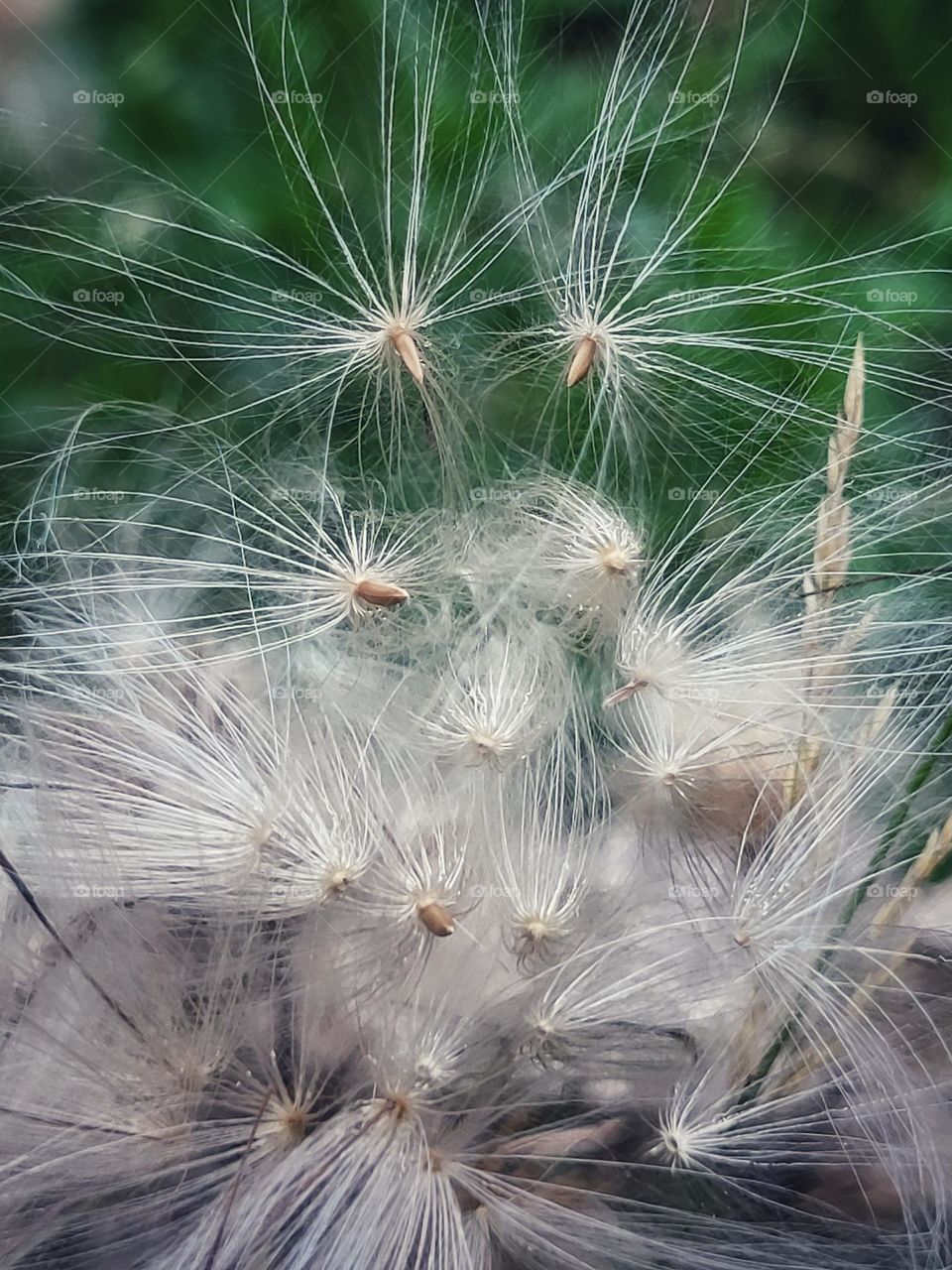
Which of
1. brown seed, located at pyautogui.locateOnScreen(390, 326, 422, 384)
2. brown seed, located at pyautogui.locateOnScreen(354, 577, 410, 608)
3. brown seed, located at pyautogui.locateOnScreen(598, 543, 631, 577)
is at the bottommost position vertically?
brown seed, located at pyautogui.locateOnScreen(354, 577, 410, 608)

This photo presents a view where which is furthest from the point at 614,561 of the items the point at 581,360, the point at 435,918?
the point at 435,918

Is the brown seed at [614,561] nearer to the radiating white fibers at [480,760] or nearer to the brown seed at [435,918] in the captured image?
the radiating white fibers at [480,760]

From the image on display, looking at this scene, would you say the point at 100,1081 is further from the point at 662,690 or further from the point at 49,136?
the point at 49,136

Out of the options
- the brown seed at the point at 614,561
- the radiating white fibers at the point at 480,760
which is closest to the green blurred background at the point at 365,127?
the radiating white fibers at the point at 480,760

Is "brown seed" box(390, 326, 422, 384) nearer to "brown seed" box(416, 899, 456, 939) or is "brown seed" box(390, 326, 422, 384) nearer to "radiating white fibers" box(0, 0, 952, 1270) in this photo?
"radiating white fibers" box(0, 0, 952, 1270)

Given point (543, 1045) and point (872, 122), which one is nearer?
point (543, 1045)

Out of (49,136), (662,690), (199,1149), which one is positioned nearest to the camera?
(199,1149)

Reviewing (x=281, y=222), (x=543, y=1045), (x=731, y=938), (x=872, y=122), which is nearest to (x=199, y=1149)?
(x=543, y=1045)

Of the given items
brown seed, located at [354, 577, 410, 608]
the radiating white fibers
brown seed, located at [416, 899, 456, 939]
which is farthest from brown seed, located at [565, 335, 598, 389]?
brown seed, located at [416, 899, 456, 939]
